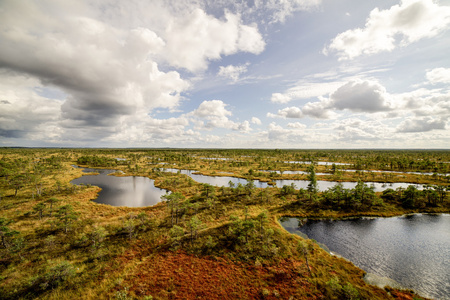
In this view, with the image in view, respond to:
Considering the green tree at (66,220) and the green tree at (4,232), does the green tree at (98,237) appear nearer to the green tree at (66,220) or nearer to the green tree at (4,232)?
the green tree at (66,220)

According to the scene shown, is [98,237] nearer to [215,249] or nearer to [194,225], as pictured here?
Result: [194,225]

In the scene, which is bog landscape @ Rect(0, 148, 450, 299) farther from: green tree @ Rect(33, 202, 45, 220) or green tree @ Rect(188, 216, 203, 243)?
green tree @ Rect(33, 202, 45, 220)

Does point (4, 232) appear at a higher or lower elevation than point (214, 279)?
higher

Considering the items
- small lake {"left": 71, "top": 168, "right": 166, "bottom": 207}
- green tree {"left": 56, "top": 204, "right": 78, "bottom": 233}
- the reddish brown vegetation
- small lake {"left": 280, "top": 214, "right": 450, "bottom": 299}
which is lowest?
small lake {"left": 280, "top": 214, "right": 450, "bottom": 299}

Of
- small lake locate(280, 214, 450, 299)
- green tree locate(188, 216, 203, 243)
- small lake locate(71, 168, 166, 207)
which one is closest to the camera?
small lake locate(280, 214, 450, 299)

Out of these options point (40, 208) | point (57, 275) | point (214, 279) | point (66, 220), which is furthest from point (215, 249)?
point (40, 208)

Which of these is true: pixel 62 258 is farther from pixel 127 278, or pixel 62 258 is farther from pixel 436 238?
pixel 436 238

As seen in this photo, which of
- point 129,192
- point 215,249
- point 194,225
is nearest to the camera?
point 215,249

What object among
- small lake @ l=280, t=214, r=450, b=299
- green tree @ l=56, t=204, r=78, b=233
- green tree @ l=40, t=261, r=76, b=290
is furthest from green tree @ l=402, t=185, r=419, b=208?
green tree @ l=56, t=204, r=78, b=233
